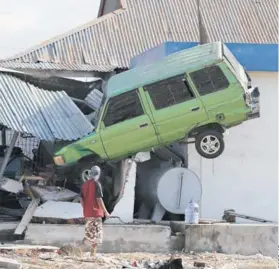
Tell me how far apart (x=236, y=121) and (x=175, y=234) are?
241 cm

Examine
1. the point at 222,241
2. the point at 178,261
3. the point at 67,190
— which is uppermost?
the point at 67,190

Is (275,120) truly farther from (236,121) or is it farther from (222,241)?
(222,241)

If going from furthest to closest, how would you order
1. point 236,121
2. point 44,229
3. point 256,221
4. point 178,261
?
point 256,221
point 236,121
point 44,229
point 178,261

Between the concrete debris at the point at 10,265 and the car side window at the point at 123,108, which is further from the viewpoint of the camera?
the car side window at the point at 123,108

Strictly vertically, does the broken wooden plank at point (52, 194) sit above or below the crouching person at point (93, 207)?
above

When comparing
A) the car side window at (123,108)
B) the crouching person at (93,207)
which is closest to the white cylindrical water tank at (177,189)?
the car side window at (123,108)

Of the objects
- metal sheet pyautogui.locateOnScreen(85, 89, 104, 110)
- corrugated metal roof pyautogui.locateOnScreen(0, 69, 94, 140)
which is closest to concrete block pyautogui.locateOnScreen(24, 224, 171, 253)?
corrugated metal roof pyautogui.locateOnScreen(0, 69, 94, 140)

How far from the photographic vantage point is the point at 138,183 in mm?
13984

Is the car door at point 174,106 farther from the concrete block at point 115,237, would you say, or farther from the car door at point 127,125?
the concrete block at point 115,237

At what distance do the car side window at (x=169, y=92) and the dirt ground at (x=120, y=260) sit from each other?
2.86m

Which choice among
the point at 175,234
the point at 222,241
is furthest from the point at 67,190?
the point at 222,241

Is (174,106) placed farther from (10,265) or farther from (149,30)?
(149,30)

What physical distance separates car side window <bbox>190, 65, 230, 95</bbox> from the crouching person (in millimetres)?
3105

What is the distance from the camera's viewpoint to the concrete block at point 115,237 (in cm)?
1172
